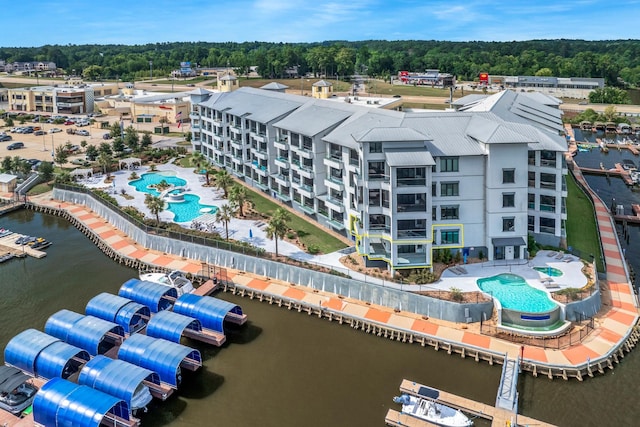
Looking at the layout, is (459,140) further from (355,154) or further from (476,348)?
(476,348)

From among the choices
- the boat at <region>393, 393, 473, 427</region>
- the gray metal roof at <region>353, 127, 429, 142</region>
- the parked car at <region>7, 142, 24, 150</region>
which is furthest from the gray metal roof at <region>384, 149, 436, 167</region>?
the parked car at <region>7, 142, 24, 150</region>

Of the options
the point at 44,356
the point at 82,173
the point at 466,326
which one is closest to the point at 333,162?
the point at 466,326

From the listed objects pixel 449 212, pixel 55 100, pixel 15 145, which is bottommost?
pixel 449 212

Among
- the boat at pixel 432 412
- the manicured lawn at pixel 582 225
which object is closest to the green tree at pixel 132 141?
the manicured lawn at pixel 582 225

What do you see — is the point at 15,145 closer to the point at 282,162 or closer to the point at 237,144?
the point at 237,144

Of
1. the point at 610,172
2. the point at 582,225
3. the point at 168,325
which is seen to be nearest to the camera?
the point at 168,325

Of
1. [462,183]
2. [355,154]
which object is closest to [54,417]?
[355,154]

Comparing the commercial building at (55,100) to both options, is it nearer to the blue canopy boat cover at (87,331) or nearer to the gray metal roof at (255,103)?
the gray metal roof at (255,103)
